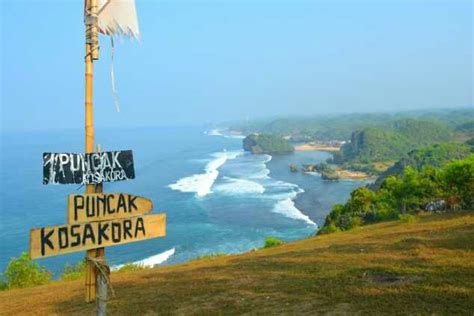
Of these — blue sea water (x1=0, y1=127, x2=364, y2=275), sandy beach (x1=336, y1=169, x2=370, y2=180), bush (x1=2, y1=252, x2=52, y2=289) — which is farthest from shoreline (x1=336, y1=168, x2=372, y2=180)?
bush (x1=2, y1=252, x2=52, y2=289)

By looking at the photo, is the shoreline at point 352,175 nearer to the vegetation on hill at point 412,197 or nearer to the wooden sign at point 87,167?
the vegetation on hill at point 412,197

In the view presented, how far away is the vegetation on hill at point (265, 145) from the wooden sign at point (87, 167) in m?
163

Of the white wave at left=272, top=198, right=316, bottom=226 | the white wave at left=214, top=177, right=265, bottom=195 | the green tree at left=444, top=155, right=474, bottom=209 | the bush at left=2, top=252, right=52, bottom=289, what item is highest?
the green tree at left=444, top=155, right=474, bottom=209

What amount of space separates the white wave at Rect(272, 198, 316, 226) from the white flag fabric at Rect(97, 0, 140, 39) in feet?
187

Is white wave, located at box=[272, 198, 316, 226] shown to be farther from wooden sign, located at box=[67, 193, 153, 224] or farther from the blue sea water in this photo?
wooden sign, located at box=[67, 193, 153, 224]

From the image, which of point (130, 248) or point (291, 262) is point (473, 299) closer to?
point (291, 262)

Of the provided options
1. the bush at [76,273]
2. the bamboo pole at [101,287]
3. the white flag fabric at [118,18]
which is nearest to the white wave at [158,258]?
the bush at [76,273]

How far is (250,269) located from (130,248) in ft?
139

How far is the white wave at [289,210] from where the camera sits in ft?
211

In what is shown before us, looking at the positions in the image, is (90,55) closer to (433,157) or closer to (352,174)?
(433,157)

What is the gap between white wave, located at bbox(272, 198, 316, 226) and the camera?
64.4m

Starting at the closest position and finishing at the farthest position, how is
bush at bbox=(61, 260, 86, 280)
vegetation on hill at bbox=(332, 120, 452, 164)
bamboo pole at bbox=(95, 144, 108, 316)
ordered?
bamboo pole at bbox=(95, 144, 108, 316) < bush at bbox=(61, 260, 86, 280) < vegetation on hill at bbox=(332, 120, 452, 164)

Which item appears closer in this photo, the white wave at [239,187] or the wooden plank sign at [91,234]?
the wooden plank sign at [91,234]

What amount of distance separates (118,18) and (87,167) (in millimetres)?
2225
